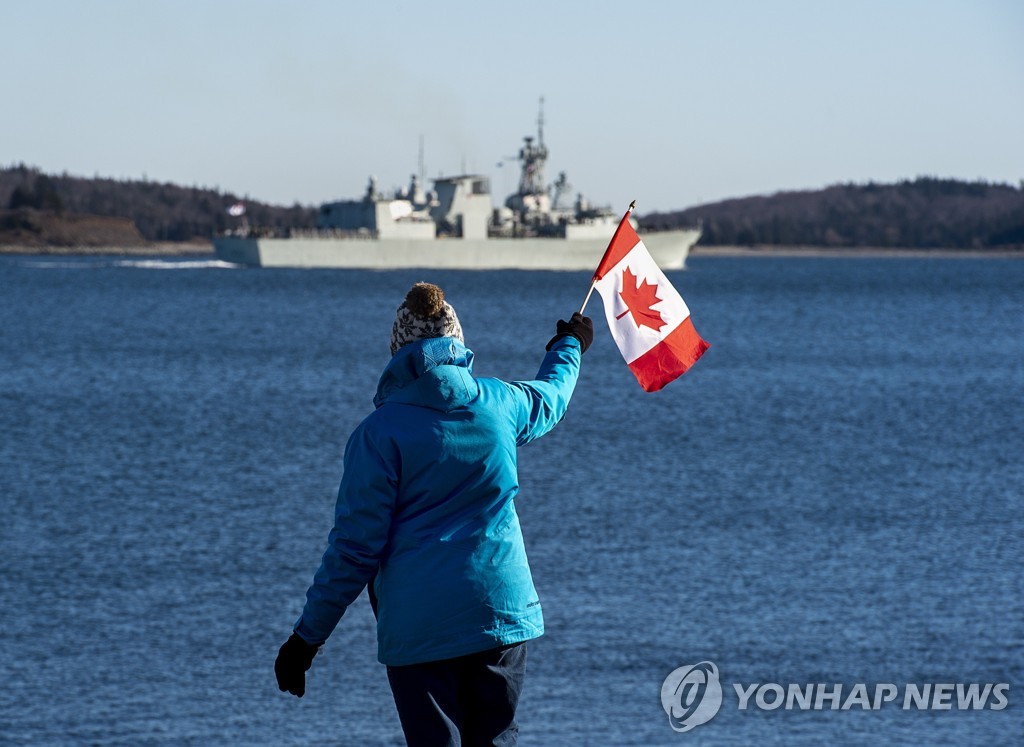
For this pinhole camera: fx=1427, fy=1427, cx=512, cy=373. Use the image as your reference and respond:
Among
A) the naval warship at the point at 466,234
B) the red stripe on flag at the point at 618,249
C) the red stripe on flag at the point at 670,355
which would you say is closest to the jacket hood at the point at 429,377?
the red stripe on flag at the point at 618,249

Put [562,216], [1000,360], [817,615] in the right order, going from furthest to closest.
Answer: [562,216] < [1000,360] < [817,615]

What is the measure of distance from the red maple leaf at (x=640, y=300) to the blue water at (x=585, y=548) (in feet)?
19.1

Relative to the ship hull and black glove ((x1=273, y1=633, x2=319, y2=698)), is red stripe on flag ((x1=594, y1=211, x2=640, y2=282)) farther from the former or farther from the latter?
the ship hull

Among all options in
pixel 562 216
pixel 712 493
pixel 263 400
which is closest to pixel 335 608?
pixel 712 493

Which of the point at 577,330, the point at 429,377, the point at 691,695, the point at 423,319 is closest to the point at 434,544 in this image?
the point at 429,377

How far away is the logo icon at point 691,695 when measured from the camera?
1037 cm

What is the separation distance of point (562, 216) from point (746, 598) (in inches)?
3163

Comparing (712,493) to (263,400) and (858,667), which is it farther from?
(263,400)

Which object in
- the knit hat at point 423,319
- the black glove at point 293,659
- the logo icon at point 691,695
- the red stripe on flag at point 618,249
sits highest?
the red stripe on flag at point 618,249

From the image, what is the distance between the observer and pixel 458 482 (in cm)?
317

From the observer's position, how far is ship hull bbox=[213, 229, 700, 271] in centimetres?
8962

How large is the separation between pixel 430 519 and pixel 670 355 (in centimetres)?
151

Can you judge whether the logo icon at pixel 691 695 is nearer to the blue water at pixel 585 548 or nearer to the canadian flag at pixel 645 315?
the blue water at pixel 585 548

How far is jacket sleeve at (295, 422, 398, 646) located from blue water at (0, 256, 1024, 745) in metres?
6.73
